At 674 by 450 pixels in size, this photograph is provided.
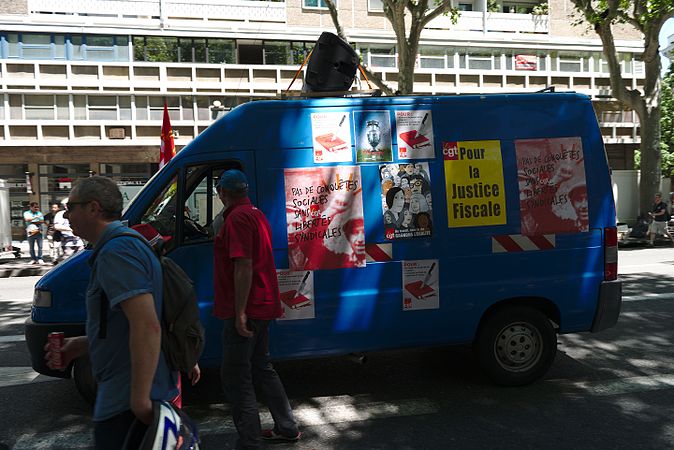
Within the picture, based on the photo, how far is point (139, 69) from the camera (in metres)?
27.0

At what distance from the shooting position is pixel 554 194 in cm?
516

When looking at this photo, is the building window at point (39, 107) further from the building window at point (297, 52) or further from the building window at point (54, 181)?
the building window at point (297, 52)

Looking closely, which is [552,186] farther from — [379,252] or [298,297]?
[298,297]

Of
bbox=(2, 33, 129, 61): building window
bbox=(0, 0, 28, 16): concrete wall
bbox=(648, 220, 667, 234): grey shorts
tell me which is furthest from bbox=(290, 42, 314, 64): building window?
bbox=(648, 220, 667, 234): grey shorts

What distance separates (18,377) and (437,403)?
13.4ft

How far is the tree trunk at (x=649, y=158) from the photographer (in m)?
20.3

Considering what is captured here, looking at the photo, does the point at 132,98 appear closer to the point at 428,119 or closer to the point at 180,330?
the point at 428,119

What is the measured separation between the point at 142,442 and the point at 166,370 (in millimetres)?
346

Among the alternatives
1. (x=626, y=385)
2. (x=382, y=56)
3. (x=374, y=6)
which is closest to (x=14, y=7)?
(x=374, y=6)

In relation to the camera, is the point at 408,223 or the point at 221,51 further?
the point at 221,51

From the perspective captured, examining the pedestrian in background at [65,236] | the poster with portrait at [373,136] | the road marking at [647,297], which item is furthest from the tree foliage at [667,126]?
the poster with portrait at [373,136]

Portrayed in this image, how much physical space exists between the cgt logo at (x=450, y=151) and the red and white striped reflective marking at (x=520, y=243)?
2.53ft

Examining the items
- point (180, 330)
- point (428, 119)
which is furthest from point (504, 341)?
point (180, 330)

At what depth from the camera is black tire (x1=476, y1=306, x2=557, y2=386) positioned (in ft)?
16.9
